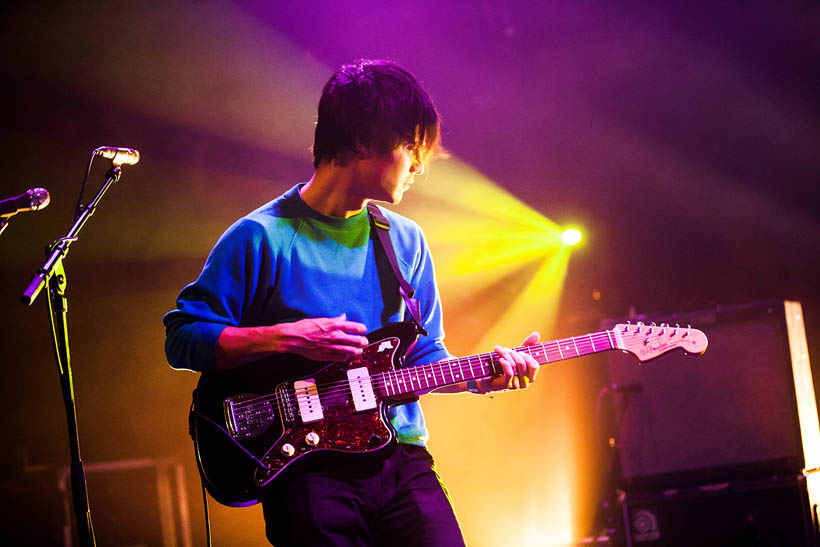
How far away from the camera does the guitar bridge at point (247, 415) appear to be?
7.53ft

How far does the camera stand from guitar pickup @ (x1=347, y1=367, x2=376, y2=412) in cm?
239

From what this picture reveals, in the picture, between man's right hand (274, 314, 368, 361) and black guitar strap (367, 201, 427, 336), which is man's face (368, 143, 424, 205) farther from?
man's right hand (274, 314, 368, 361)

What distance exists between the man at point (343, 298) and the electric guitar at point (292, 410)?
0.24 feet

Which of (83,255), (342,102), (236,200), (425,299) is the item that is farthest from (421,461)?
(83,255)

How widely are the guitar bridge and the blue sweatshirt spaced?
0.15 m

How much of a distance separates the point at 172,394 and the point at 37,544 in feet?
4.88

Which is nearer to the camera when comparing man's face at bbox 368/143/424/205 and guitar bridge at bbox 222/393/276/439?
guitar bridge at bbox 222/393/276/439

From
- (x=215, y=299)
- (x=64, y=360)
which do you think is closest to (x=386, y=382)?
(x=215, y=299)

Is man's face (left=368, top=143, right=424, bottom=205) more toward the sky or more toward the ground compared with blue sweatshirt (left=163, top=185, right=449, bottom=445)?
more toward the sky

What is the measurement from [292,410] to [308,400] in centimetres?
6

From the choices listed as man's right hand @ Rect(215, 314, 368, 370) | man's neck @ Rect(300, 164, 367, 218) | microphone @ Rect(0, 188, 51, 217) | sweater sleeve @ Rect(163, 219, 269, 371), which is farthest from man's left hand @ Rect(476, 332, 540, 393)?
microphone @ Rect(0, 188, 51, 217)

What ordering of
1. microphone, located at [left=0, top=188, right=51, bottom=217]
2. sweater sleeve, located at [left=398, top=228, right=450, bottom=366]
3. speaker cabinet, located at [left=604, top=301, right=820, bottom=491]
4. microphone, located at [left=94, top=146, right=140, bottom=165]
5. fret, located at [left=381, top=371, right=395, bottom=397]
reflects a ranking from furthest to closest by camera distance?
1. speaker cabinet, located at [left=604, top=301, right=820, bottom=491]
2. microphone, located at [left=94, top=146, right=140, bottom=165]
3. sweater sleeve, located at [left=398, top=228, right=450, bottom=366]
4. microphone, located at [left=0, top=188, right=51, bottom=217]
5. fret, located at [left=381, top=371, right=395, bottom=397]

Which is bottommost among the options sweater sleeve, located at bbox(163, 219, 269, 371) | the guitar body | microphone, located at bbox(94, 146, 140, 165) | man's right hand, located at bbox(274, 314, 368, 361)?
the guitar body

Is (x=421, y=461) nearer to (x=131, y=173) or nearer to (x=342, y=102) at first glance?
(x=342, y=102)
